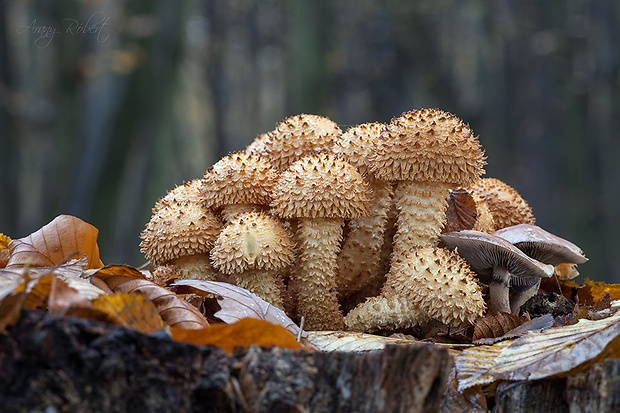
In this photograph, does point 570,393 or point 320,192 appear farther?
point 320,192

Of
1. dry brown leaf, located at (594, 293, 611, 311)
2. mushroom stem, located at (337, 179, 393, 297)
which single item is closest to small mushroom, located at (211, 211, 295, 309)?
mushroom stem, located at (337, 179, 393, 297)

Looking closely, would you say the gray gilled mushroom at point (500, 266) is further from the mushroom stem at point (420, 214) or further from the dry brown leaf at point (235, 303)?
the dry brown leaf at point (235, 303)

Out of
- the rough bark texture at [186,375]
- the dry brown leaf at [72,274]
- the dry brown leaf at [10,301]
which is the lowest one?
the rough bark texture at [186,375]

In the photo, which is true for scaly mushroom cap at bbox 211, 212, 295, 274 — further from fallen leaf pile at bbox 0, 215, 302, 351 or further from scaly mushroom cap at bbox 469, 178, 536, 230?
scaly mushroom cap at bbox 469, 178, 536, 230

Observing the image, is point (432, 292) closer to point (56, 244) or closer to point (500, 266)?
point (500, 266)

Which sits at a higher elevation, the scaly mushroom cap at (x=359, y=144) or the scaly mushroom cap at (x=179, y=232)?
the scaly mushroom cap at (x=359, y=144)

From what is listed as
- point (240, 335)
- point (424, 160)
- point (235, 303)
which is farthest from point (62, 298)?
point (424, 160)

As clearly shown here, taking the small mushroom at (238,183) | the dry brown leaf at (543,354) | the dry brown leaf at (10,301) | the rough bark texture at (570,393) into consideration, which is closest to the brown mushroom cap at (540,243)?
the dry brown leaf at (543,354)
